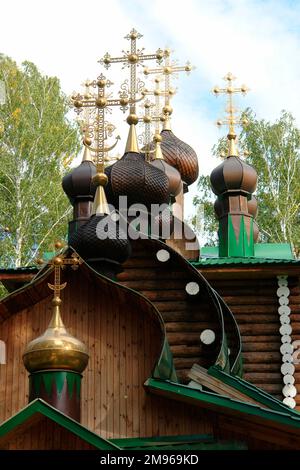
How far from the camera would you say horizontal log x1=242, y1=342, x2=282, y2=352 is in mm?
13508

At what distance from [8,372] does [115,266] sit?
1848 mm

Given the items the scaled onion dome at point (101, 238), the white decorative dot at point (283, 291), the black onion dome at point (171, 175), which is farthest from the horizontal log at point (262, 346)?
the black onion dome at point (171, 175)

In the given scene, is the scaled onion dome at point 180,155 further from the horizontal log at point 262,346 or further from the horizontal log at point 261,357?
the horizontal log at point 261,357

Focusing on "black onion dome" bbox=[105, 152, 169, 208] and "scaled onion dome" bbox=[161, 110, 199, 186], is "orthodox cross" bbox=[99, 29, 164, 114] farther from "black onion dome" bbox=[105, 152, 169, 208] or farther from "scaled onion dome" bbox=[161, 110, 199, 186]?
"scaled onion dome" bbox=[161, 110, 199, 186]

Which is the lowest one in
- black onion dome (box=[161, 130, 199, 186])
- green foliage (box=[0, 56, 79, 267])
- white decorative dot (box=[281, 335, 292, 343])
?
white decorative dot (box=[281, 335, 292, 343])

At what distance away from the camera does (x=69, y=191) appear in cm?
1612

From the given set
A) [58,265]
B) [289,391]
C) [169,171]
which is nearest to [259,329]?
[289,391]

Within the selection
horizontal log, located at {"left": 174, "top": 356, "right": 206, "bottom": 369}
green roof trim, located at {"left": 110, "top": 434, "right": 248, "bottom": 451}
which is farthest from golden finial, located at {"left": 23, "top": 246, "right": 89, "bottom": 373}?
horizontal log, located at {"left": 174, "top": 356, "right": 206, "bottom": 369}

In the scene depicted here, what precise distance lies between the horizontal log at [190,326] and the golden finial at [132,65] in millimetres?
3249

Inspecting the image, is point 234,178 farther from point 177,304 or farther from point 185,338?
point 185,338

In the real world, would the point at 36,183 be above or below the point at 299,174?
below

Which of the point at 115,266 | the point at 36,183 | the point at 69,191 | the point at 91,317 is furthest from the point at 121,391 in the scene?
the point at 36,183

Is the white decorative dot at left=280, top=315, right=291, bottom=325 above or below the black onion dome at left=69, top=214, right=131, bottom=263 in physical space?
below

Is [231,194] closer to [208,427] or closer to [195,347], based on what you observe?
[195,347]
